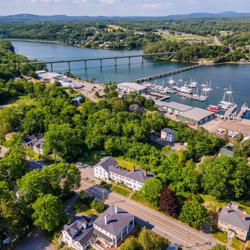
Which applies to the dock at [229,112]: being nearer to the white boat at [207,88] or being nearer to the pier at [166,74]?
the white boat at [207,88]

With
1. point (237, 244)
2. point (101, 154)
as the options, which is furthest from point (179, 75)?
point (237, 244)

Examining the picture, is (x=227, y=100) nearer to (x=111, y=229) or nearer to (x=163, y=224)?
(x=163, y=224)

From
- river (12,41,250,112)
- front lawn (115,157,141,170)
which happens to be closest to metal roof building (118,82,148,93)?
river (12,41,250,112)

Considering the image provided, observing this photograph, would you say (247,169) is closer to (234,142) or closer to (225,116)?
(234,142)

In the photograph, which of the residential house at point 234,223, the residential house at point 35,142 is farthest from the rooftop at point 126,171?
the residential house at point 35,142

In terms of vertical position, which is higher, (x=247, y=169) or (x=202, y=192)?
(x=247, y=169)

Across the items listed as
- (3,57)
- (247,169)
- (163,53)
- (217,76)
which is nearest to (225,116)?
(247,169)
